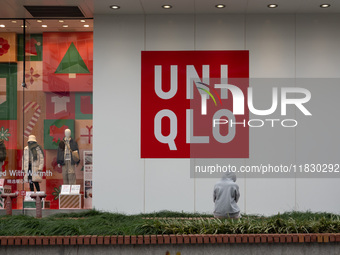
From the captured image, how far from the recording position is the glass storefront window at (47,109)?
13.5 m

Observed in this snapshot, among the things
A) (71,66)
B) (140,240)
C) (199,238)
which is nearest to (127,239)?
(140,240)

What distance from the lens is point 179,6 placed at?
1264 centimetres

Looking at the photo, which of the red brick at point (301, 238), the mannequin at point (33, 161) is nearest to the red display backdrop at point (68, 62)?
the mannequin at point (33, 161)

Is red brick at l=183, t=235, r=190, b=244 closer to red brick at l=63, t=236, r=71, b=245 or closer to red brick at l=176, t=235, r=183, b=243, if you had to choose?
red brick at l=176, t=235, r=183, b=243

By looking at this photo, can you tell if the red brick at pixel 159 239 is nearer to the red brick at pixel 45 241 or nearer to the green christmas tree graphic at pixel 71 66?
the red brick at pixel 45 241

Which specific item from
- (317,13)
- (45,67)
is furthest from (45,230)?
(317,13)

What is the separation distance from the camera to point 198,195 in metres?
13.1

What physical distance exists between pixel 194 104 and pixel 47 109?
14.1 ft

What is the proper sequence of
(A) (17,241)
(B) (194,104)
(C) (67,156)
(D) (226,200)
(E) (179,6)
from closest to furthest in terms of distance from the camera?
1. (A) (17,241)
2. (D) (226,200)
3. (E) (179,6)
4. (B) (194,104)
5. (C) (67,156)

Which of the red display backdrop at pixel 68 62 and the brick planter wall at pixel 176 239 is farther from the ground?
the red display backdrop at pixel 68 62

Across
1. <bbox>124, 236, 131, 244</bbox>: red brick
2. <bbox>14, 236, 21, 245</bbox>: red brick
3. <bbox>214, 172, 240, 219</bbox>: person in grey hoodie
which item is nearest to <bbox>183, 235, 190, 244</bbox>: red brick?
<bbox>124, 236, 131, 244</bbox>: red brick

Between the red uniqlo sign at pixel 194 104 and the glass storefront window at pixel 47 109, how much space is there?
6.02 ft

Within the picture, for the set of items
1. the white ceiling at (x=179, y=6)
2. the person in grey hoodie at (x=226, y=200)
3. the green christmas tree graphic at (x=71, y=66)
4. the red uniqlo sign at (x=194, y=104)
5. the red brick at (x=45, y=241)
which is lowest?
the red brick at (x=45, y=241)

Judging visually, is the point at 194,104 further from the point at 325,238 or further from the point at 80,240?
the point at 80,240
